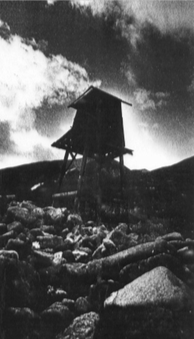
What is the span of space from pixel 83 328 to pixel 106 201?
9.14ft

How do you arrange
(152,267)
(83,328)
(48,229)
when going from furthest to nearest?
(48,229) → (152,267) → (83,328)

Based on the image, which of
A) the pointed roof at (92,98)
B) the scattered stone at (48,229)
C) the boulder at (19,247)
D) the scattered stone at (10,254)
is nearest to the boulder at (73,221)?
the scattered stone at (48,229)

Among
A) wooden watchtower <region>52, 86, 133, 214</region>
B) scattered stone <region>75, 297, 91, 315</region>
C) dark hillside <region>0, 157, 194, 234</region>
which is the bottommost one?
scattered stone <region>75, 297, 91, 315</region>

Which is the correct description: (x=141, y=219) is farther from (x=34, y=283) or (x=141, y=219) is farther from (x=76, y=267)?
(x=34, y=283)

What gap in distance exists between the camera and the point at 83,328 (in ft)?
8.90

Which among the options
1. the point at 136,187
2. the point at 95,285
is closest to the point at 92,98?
the point at 136,187

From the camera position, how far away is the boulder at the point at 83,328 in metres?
2.66

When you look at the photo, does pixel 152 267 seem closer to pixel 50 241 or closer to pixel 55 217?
pixel 50 241

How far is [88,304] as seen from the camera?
3.01 meters

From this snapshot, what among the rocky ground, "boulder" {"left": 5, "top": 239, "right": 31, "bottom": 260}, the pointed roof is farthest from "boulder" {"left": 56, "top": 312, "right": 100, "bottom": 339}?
the pointed roof

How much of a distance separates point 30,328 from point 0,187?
326 centimetres

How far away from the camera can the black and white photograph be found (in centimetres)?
282

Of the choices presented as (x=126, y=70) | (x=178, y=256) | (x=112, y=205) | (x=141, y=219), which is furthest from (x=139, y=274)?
(x=126, y=70)

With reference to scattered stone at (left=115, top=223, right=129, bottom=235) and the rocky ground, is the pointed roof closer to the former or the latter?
scattered stone at (left=115, top=223, right=129, bottom=235)
